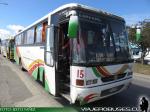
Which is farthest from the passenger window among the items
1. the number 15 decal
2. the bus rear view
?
the number 15 decal

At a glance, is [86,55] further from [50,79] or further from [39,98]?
[39,98]

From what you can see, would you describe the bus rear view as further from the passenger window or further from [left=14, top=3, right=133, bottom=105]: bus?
the passenger window

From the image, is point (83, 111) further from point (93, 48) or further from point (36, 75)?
point (36, 75)

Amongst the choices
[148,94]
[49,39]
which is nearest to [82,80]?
[49,39]

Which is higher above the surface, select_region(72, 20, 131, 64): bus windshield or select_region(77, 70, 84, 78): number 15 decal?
select_region(72, 20, 131, 64): bus windshield

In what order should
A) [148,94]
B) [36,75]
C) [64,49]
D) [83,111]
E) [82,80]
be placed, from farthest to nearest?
[36,75], [148,94], [64,49], [83,111], [82,80]

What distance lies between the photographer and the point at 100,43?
793 cm

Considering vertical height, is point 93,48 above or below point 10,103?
above

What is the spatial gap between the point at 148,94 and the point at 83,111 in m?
3.65

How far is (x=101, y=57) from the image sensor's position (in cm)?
777

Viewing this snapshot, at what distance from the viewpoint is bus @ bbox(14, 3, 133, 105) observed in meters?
7.31

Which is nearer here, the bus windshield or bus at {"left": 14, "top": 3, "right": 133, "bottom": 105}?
bus at {"left": 14, "top": 3, "right": 133, "bottom": 105}

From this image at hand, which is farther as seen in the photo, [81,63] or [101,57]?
[101,57]

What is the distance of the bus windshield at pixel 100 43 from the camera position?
24.3 ft
